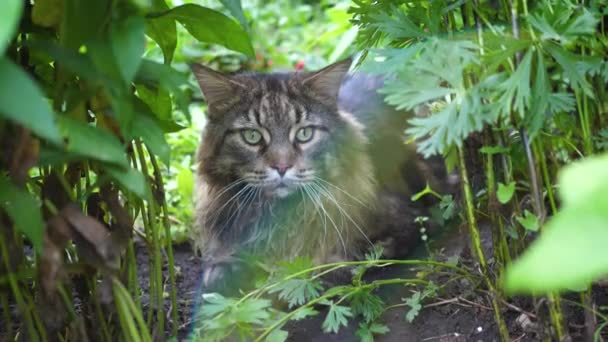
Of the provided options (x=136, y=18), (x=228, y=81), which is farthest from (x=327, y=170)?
(x=136, y=18)

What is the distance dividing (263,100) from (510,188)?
124 centimetres

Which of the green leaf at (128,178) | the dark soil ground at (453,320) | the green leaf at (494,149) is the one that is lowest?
the dark soil ground at (453,320)

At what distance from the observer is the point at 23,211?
128 centimetres

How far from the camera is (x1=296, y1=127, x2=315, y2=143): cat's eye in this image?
8.66 ft

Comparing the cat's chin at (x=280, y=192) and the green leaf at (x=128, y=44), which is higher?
the green leaf at (x=128, y=44)

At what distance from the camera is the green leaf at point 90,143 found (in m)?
1.15

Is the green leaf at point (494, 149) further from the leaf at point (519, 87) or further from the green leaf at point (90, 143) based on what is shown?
the green leaf at point (90, 143)

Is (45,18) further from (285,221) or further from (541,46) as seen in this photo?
(285,221)

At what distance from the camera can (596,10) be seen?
5.39ft

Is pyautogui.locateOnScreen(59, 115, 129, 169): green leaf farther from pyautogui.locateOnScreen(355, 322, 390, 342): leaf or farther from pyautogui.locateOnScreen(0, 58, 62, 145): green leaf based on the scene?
pyautogui.locateOnScreen(355, 322, 390, 342): leaf

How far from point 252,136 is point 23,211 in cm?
140

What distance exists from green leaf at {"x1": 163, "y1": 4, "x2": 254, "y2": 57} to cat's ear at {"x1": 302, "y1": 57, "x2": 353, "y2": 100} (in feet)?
3.08

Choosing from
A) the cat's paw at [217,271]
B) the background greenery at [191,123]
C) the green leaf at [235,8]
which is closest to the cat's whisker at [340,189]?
the cat's paw at [217,271]

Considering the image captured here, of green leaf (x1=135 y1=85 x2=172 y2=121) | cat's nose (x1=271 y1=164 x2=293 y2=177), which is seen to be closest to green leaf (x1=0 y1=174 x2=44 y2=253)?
green leaf (x1=135 y1=85 x2=172 y2=121)
